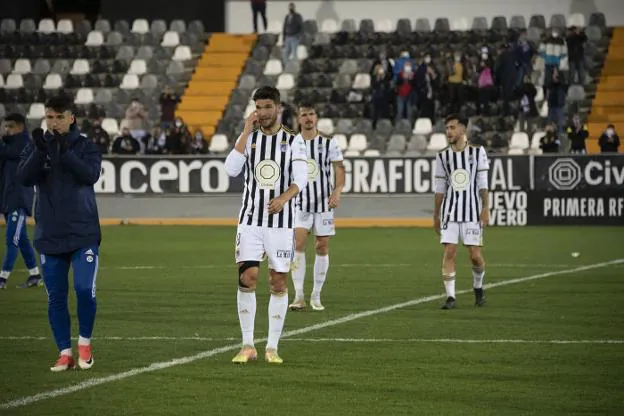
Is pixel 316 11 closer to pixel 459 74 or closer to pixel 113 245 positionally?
pixel 459 74

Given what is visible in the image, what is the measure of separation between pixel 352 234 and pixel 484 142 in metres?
6.02

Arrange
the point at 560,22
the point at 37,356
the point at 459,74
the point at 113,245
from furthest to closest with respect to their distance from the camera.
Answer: the point at 560,22 < the point at 459,74 < the point at 113,245 < the point at 37,356

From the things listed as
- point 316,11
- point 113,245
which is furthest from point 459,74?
point 113,245

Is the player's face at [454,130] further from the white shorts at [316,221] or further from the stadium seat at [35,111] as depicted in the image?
the stadium seat at [35,111]

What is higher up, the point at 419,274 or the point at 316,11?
the point at 316,11

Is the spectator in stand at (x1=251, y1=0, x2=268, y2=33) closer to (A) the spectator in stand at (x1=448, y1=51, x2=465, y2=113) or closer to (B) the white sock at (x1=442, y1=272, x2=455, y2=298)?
(A) the spectator in stand at (x1=448, y1=51, x2=465, y2=113)

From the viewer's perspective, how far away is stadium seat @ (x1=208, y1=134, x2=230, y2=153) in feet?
113

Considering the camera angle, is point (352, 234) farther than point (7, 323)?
Yes

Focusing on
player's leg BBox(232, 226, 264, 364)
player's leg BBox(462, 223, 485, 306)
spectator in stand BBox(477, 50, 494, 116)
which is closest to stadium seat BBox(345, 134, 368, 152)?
spectator in stand BBox(477, 50, 494, 116)

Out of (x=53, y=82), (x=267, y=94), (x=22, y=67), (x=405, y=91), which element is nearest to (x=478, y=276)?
(x=267, y=94)

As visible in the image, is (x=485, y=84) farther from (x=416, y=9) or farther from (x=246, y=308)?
(x=246, y=308)

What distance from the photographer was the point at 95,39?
40.7 m

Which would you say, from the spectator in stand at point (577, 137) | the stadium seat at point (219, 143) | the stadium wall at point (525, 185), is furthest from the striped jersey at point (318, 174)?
the stadium seat at point (219, 143)

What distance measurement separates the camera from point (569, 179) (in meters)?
29.3
